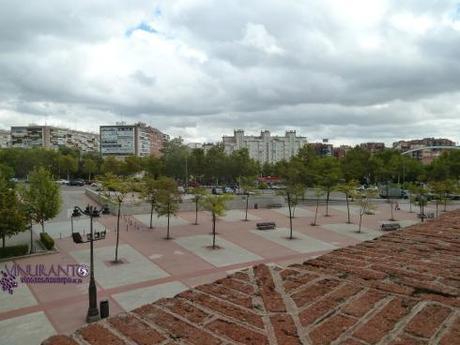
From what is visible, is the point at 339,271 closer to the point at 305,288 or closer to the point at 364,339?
the point at 305,288

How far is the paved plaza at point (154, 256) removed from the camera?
54.0 ft

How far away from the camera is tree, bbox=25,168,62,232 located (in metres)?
29.0

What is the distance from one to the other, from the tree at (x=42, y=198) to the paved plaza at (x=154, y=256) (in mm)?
2324

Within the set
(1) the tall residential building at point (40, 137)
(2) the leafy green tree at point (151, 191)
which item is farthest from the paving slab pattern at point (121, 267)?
(1) the tall residential building at point (40, 137)

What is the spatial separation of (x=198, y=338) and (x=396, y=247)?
3965 mm

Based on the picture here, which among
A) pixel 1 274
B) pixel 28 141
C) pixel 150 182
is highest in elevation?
pixel 28 141

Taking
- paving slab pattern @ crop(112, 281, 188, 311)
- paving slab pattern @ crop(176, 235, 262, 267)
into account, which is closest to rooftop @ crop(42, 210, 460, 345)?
paving slab pattern @ crop(112, 281, 188, 311)

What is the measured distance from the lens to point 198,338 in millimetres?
3443

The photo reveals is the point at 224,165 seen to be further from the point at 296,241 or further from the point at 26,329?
the point at 26,329

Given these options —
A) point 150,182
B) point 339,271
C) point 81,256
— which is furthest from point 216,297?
point 150,182

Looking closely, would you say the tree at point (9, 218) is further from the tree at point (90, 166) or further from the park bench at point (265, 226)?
the tree at point (90, 166)

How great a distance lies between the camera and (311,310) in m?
3.81

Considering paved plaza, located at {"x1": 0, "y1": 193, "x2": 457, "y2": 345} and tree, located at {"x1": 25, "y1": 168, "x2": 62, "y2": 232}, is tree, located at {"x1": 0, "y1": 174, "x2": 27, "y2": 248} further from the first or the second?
tree, located at {"x1": 25, "y1": 168, "x2": 62, "y2": 232}

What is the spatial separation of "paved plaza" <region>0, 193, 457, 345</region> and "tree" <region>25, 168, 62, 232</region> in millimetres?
2324
